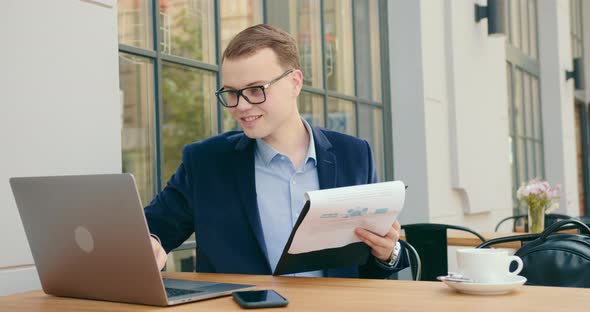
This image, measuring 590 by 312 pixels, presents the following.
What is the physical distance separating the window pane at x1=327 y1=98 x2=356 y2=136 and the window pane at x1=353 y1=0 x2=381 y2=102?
20 centimetres

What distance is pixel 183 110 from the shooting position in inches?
119

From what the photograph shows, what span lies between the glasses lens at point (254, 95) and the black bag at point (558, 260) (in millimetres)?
756

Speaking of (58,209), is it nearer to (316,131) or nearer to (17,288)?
(17,288)

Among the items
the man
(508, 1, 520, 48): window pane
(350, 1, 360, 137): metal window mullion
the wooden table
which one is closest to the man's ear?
the man

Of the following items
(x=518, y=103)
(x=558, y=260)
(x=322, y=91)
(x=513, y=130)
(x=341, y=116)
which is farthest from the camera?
(x=518, y=103)

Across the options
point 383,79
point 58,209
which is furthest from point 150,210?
point 383,79

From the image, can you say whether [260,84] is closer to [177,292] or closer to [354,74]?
[177,292]

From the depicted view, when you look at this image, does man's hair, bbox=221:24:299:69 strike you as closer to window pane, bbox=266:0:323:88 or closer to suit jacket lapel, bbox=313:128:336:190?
suit jacket lapel, bbox=313:128:336:190

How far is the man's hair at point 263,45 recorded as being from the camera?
1998 mm

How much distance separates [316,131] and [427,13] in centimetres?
322

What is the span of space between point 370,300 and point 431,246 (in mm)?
2122

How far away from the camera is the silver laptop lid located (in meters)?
1.41

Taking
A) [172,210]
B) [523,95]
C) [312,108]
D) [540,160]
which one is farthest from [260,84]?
[540,160]

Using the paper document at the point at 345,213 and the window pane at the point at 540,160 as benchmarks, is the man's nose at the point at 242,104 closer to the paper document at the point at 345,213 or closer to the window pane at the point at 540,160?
the paper document at the point at 345,213
